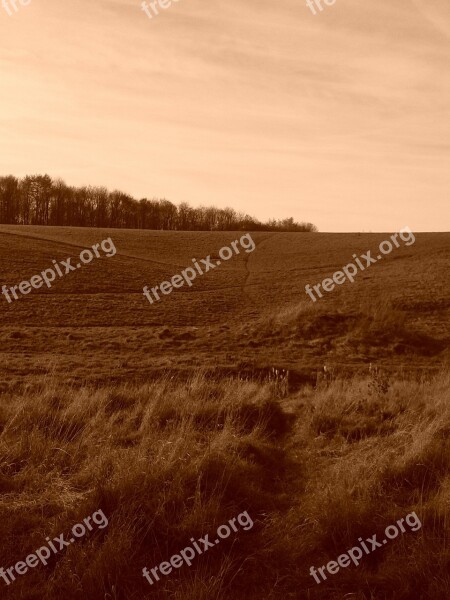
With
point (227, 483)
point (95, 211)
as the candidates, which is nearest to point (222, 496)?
point (227, 483)

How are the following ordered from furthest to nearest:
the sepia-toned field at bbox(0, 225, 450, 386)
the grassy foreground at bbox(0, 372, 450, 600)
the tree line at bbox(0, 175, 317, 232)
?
the tree line at bbox(0, 175, 317, 232), the sepia-toned field at bbox(0, 225, 450, 386), the grassy foreground at bbox(0, 372, 450, 600)

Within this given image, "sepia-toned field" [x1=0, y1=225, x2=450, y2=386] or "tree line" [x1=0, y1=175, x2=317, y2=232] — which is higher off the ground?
"tree line" [x1=0, y1=175, x2=317, y2=232]

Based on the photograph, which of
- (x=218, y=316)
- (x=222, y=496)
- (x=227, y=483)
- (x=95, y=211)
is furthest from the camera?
(x=95, y=211)

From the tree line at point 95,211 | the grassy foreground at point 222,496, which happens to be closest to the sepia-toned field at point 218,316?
the grassy foreground at point 222,496

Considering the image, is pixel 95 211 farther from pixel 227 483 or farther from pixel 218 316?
pixel 227 483

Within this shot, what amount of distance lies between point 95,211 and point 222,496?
122019 mm

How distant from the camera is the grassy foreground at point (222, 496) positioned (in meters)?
4.65

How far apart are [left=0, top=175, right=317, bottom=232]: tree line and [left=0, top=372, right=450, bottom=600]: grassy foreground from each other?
109m

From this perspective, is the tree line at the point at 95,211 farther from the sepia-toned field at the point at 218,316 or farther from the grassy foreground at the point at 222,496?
the grassy foreground at the point at 222,496

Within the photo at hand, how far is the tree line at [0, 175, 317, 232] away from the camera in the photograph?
4648 inches

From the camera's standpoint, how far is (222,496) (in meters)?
5.57

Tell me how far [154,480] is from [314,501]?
5.09 feet

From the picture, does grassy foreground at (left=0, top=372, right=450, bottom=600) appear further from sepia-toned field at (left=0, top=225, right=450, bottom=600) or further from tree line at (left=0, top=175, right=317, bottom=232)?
tree line at (left=0, top=175, right=317, bottom=232)

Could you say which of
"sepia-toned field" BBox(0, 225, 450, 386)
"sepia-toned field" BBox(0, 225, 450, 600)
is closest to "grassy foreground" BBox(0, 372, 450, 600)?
"sepia-toned field" BBox(0, 225, 450, 600)
